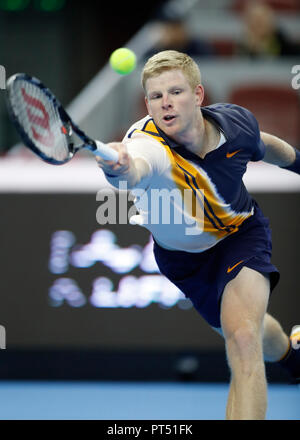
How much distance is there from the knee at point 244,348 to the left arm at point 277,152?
0.96m

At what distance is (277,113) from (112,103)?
1566 mm

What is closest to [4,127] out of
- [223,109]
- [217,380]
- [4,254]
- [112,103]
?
[112,103]

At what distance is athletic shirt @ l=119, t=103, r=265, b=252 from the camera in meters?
3.14

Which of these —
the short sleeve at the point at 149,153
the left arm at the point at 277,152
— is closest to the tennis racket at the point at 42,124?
the short sleeve at the point at 149,153

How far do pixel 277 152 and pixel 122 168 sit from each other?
132 centimetres

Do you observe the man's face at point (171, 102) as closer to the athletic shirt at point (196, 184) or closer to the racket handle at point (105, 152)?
the athletic shirt at point (196, 184)

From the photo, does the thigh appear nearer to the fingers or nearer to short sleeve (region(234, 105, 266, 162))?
short sleeve (region(234, 105, 266, 162))

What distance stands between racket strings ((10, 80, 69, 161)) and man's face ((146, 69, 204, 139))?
0.48m

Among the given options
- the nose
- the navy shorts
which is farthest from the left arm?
the nose

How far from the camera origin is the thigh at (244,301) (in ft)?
10.5

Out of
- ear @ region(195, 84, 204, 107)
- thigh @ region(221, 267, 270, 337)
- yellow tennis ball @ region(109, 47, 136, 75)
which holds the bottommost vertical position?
thigh @ region(221, 267, 270, 337)

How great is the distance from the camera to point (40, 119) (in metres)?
2.76

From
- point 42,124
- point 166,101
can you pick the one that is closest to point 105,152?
point 42,124

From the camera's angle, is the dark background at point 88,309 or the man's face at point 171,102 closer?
the man's face at point 171,102
